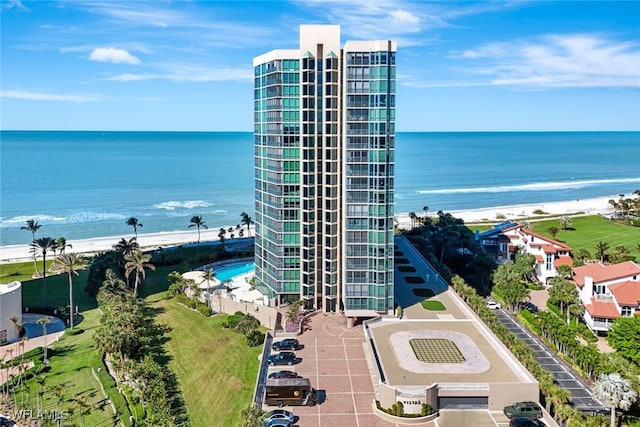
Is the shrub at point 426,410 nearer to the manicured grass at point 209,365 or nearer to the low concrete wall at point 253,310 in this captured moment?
the manicured grass at point 209,365

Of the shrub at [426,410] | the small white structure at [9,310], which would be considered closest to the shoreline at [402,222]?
the small white structure at [9,310]

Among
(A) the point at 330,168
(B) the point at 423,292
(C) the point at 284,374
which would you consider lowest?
(C) the point at 284,374

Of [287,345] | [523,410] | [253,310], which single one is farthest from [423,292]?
[523,410]

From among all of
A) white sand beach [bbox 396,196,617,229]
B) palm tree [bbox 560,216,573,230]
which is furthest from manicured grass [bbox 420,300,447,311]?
palm tree [bbox 560,216,573,230]

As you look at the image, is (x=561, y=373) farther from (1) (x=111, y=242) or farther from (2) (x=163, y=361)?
(1) (x=111, y=242)

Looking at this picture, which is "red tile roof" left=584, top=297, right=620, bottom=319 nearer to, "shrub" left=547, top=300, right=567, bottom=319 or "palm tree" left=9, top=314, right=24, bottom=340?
"shrub" left=547, top=300, right=567, bottom=319

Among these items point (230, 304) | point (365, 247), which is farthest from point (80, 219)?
point (365, 247)
